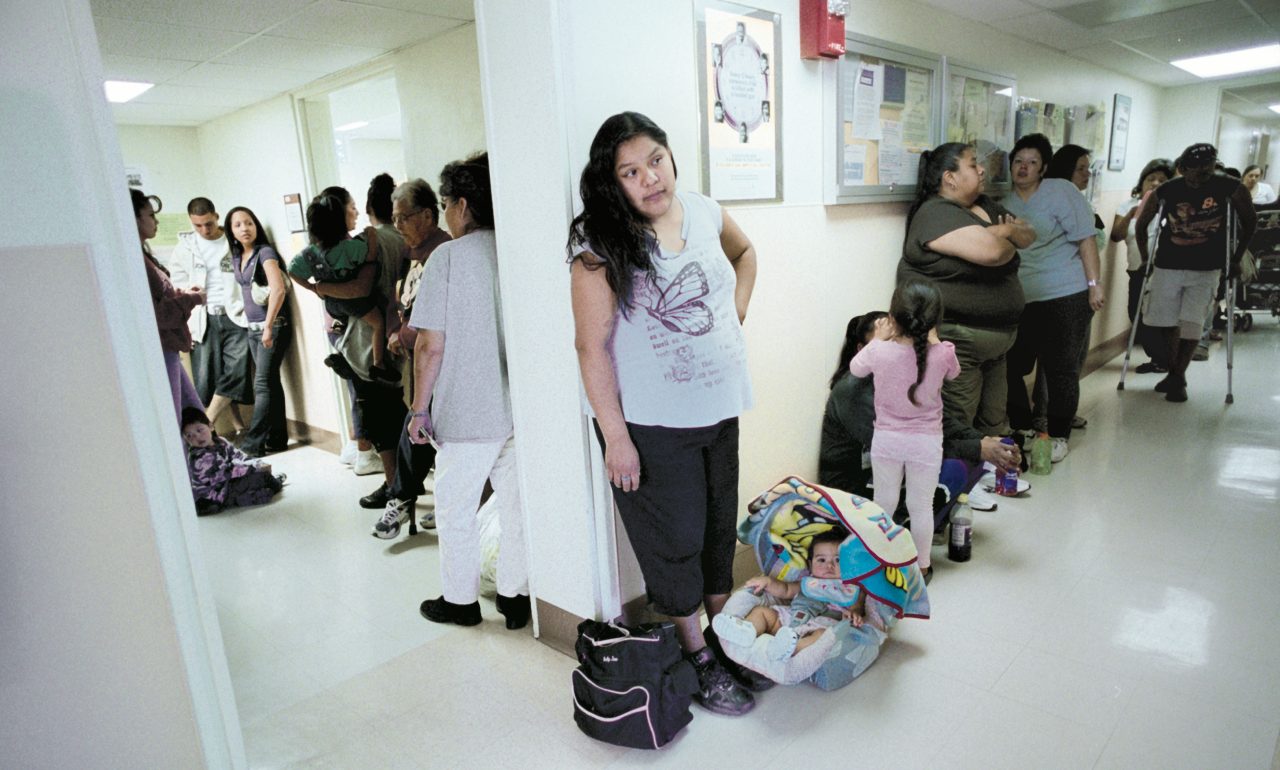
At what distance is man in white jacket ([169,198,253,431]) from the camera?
445 centimetres

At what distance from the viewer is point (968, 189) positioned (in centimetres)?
290

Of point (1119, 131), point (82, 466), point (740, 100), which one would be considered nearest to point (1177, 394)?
point (1119, 131)

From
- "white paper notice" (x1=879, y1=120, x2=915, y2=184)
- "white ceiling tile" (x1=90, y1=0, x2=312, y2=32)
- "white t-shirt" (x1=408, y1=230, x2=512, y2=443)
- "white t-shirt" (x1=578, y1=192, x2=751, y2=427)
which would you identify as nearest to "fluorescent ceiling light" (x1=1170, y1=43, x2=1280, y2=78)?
"white paper notice" (x1=879, y1=120, x2=915, y2=184)

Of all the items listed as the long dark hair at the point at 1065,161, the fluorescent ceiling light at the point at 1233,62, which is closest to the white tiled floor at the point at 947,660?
the long dark hair at the point at 1065,161

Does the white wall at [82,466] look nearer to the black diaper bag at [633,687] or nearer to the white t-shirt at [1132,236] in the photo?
the black diaper bag at [633,687]

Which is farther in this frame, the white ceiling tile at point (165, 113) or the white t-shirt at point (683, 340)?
the white ceiling tile at point (165, 113)

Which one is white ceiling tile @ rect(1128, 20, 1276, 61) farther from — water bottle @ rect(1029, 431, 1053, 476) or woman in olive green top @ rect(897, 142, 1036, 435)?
water bottle @ rect(1029, 431, 1053, 476)

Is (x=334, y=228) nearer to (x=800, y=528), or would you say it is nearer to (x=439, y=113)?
(x=439, y=113)

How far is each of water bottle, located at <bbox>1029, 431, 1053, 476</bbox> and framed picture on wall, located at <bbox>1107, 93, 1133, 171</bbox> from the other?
113 inches

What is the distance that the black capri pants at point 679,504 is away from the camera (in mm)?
1806

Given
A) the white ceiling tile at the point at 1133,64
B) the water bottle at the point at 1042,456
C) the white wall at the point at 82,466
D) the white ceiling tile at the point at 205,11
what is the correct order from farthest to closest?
the white ceiling tile at the point at 1133,64 < the water bottle at the point at 1042,456 < the white ceiling tile at the point at 205,11 < the white wall at the point at 82,466

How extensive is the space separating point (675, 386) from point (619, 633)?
0.66m

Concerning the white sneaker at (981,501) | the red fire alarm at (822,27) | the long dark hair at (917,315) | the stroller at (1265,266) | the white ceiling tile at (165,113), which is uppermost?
the white ceiling tile at (165,113)

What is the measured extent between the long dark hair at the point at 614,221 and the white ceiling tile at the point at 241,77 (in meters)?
2.74
